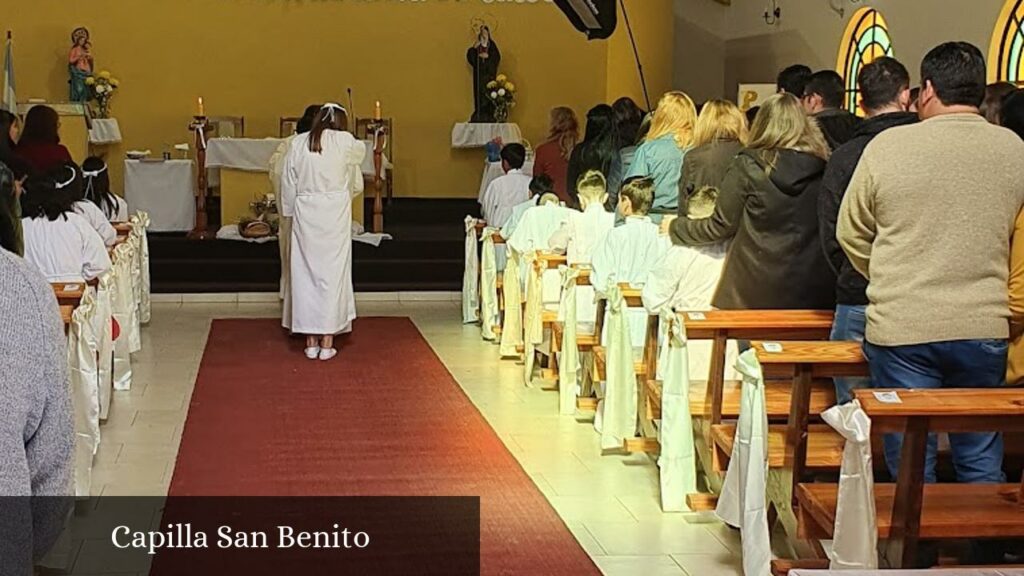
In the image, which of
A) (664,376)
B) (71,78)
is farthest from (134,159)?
(664,376)

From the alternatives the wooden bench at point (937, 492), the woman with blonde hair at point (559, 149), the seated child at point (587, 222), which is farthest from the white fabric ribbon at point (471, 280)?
the wooden bench at point (937, 492)

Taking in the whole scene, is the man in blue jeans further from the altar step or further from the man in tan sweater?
the altar step

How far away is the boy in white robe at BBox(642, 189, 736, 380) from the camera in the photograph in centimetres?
538

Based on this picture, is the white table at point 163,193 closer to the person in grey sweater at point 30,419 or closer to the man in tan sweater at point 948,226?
the man in tan sweater at point 948,226

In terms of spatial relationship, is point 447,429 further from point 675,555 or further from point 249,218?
point 249,218

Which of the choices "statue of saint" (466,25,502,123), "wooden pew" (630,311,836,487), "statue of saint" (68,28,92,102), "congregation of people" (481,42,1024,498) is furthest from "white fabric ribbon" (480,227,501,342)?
"statue of saint" (68,28,92,102)

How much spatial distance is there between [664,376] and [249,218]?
7242 mm

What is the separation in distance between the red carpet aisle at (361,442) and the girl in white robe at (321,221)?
0.84 feet

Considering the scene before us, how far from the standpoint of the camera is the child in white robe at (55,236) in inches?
247

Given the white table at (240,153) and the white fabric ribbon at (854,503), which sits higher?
the white table at (240,153)

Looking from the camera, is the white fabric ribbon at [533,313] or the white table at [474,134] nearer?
the white fabric ribbon at [533,313]

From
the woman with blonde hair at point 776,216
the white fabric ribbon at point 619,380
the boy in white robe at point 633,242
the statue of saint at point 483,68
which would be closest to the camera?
the woman with blonde hair at point 776,216

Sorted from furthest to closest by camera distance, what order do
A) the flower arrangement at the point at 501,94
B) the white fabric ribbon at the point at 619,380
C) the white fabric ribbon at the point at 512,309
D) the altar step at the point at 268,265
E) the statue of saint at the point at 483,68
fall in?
the statue of saint at the point at 483,68 → the flower arrangement at the point at 501,94 → the altar step at the point at 268,265 → the white fabric ribbon at the point at 512,309 → the white fabric ribbon at the point at 619,380

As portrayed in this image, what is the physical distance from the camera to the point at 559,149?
335 inches
